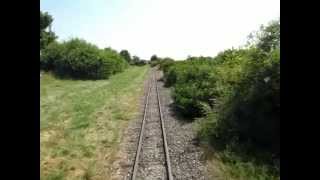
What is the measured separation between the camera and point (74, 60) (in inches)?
2048

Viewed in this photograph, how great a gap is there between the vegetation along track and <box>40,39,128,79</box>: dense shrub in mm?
34330

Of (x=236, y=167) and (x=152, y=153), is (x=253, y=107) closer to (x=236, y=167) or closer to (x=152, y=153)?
(x=236, y=167)

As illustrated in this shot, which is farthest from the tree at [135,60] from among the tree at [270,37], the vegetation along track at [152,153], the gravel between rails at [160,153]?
the tree at [270,37]

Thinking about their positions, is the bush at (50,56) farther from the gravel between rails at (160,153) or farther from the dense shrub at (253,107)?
the dense shrub at (253,107)

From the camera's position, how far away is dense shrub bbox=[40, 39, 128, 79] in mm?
51562

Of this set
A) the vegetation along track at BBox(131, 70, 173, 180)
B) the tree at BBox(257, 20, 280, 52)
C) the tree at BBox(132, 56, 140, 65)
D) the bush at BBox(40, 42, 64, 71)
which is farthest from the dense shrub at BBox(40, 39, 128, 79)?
the tree at BBox(132, 56, 140, 65)

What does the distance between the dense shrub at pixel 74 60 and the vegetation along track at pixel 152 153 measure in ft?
113

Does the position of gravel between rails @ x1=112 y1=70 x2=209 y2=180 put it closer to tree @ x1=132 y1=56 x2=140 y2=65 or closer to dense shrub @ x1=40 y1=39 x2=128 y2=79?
dense shrub @ x1=40 y1=39 x2=128 y2=79

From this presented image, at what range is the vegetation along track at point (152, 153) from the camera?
10266 millimetres
